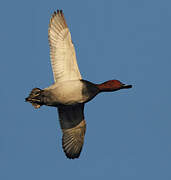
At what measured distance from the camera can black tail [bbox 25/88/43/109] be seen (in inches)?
522

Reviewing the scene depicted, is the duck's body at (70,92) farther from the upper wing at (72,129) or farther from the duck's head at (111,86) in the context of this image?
the upper wing at (72,129)

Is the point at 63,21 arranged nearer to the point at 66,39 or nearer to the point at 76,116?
the point at 66,39

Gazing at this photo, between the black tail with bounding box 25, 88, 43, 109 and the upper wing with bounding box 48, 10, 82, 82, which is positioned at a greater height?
the upper wing with bounding box 48, 10, 82, 82

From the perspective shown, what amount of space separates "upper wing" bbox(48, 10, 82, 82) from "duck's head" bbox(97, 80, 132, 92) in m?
0.73

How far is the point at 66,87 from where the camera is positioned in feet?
42.2

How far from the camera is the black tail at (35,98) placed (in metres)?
13.3

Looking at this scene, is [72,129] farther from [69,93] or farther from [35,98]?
[69,93]

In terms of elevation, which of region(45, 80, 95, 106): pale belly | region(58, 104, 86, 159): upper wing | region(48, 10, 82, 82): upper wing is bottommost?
region(58, 104, 86, 159): upper wing

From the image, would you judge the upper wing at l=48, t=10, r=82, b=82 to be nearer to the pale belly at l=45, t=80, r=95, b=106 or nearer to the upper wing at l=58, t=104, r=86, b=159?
the pale belly at l=45, t=80, r=95, b=106

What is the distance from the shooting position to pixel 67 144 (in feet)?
46.5

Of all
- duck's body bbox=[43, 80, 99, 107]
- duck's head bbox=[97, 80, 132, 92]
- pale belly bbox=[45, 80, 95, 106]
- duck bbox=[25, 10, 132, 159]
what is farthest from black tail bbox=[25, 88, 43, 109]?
duck's head bbox=[97, 80, 132, 92]

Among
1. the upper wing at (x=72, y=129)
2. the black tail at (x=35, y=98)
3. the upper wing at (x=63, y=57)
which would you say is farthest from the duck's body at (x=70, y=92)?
the upper wing at (x=72, y=129)

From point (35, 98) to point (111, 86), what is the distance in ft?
7.38

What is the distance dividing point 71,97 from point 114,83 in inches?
54.9
